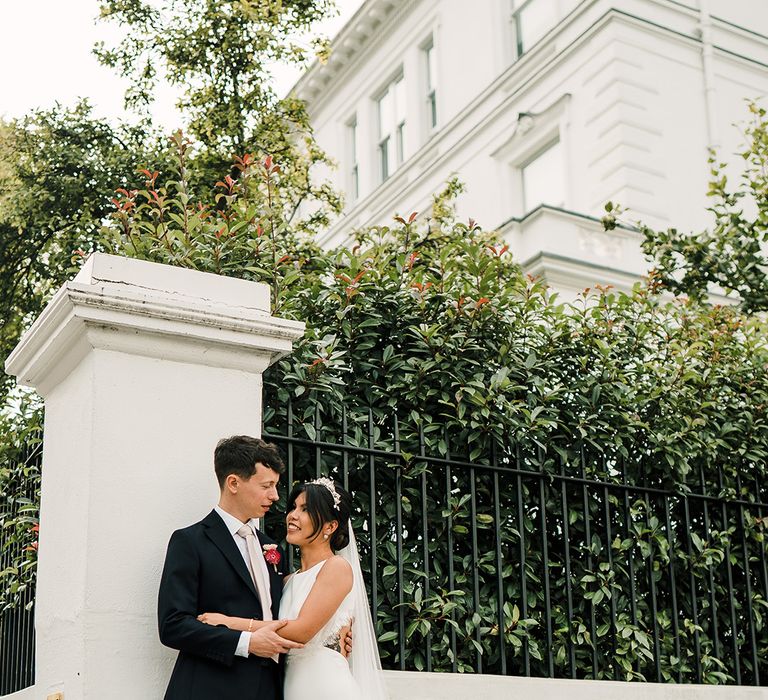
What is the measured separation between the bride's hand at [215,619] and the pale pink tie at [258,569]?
0.78 feet

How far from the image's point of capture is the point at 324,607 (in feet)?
14.7

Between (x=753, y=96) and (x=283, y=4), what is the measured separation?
10490mm

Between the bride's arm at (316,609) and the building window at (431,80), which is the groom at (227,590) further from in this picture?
the building window at (431,80)

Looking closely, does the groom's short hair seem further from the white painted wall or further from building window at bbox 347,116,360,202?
building window at bbox 347,116,360,202

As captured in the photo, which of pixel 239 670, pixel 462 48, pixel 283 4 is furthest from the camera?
pixel 462 48

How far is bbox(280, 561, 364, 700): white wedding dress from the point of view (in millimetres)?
4465

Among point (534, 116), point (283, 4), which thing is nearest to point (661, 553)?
point (283, 4)

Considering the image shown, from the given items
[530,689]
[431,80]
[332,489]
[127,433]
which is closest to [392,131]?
[431,80]

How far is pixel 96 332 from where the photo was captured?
15.1 ft

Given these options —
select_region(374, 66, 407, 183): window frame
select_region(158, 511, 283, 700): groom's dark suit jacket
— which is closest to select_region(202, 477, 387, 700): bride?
select_region(158, 511, 283, 700): groom's dark suit jacket

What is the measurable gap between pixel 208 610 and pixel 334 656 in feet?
2.12

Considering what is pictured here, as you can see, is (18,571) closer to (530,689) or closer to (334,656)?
(334,656)

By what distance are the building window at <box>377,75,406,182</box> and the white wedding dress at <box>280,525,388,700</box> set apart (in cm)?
1953

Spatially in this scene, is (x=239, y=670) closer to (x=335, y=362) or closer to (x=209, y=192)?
(x=335, y=362)
